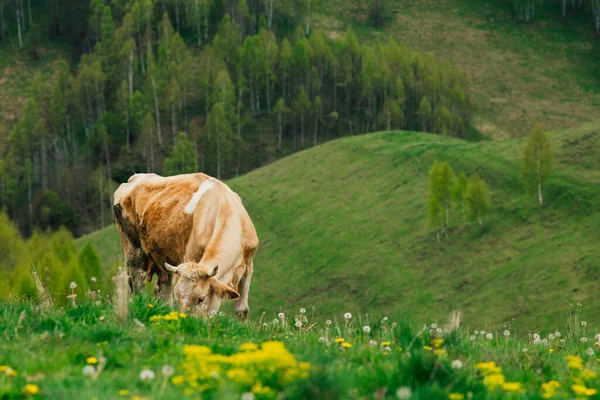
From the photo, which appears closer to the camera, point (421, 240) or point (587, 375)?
point (587, 375)

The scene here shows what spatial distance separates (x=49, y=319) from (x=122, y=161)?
139292mm

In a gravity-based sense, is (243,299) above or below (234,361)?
below

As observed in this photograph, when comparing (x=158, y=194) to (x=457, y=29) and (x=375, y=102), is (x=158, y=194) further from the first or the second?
(x=457, y=29)

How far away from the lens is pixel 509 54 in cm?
18138

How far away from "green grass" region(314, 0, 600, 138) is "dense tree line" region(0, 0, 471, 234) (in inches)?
617

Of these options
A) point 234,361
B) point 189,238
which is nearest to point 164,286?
point 189,238

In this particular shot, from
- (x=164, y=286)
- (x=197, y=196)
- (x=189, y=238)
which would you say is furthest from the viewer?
(x=164, y=286)

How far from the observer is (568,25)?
188625 mm

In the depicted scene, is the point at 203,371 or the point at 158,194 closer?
the point at 203,371

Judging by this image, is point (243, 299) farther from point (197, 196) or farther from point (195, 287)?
point (197, 196)

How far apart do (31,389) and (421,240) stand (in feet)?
266

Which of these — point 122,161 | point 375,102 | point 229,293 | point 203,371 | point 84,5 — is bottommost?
point 122,161

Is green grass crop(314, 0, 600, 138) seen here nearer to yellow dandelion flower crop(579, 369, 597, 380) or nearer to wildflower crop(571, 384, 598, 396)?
yellow dandelion flower crop(579, 369, 597, 380)

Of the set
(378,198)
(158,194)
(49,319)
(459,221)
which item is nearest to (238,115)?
(378,198)
